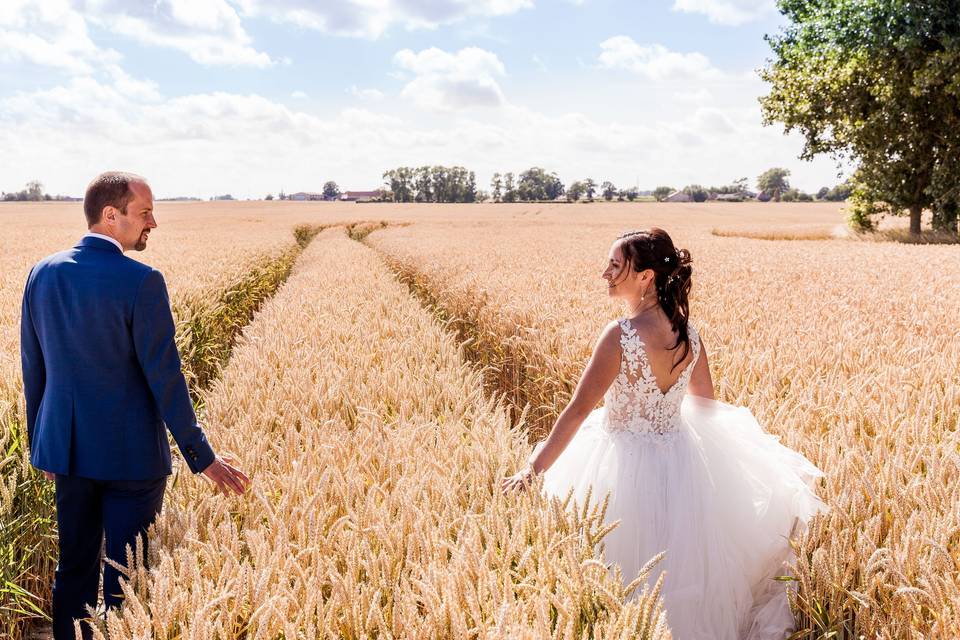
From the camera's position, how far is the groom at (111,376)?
215 cm

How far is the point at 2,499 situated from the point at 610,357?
2861mm

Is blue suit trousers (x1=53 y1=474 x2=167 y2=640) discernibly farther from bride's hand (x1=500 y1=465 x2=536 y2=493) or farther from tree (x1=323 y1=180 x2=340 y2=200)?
tree (x1=323 y1=180 x2=340 y2=200)

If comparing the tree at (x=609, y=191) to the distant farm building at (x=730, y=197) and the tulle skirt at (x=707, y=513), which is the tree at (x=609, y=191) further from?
the tulle skirt at (x=707, y=513)

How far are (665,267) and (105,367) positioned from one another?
2.23 metres

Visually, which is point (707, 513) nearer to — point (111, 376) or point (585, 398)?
point (585, 398)

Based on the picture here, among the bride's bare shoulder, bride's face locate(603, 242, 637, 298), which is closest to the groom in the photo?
the bride's bare shoulder

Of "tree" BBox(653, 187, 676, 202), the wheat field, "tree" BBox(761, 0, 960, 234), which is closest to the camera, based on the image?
the wheat field

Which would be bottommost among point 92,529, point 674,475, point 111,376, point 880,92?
point 92,529

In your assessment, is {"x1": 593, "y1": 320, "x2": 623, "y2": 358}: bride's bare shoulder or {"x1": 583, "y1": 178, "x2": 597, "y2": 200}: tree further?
{"x1": 583, "y1": 178, "x2": 597, "y2": 200}: tree

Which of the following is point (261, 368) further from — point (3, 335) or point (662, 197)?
point (662, 197)

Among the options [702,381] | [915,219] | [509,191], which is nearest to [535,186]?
[509,191]

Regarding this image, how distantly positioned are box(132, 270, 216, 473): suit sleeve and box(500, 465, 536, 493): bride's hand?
113cm

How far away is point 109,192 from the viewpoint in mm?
2176

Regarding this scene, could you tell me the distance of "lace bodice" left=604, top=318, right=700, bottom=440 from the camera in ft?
7.82
